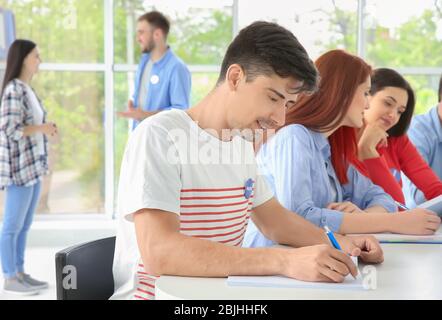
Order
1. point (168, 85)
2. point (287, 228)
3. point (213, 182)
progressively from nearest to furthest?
1. point (213, 182)
2. point (287, 228)
3. point (168, 85)

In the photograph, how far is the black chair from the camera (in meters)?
1.36

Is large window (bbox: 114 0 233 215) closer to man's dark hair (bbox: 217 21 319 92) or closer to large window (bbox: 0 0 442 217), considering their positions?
large window (bbox: 0 0 442 217)

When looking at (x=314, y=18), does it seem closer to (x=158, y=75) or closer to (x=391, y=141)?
(x=158, y=75)

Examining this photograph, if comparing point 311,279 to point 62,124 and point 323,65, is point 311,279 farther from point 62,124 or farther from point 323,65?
point 62,124

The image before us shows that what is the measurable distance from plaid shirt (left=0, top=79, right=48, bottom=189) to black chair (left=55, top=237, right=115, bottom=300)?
2081 millimetres

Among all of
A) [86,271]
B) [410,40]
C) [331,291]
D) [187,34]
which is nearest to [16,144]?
[187,34]

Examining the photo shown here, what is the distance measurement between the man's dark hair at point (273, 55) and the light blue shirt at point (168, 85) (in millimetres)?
2431

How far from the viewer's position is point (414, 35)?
4848 millimetres

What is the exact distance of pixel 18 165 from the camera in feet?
11.4

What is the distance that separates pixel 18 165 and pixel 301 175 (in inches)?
83.3

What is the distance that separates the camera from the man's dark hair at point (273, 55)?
1378 mm

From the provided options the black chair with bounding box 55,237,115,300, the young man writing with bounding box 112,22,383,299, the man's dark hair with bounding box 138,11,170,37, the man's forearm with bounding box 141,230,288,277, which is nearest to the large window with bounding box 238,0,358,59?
the man's dark hair with bounding box 138,11,170,37

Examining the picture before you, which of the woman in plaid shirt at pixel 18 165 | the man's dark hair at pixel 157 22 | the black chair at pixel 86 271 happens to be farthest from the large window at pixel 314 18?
the black chair at pixel 86 271

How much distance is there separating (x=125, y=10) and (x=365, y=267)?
3.89m
